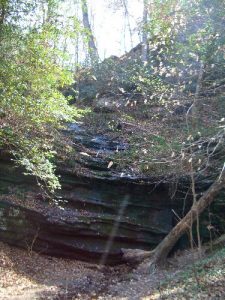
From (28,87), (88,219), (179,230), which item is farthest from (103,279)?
(28,87)

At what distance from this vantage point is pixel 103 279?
10.7 meters

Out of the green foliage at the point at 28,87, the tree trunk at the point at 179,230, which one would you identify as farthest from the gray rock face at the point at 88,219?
the green foliage at the point at 28,87

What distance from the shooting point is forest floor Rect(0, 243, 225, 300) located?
8.00 meters

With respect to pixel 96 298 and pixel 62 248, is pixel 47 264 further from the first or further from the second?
pixel 96 298

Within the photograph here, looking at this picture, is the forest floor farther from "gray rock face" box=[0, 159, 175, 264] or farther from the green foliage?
the green foliage

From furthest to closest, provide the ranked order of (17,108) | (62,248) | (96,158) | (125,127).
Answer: (125,127)
(96,158)
(62,248)
(17,108)

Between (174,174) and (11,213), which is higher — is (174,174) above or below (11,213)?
above

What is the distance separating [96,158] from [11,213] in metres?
3.76

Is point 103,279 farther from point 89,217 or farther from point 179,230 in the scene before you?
point 179,230

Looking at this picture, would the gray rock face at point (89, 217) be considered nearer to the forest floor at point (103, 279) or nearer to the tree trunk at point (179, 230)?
the forest floor at point (103, 279)

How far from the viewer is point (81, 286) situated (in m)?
9.90

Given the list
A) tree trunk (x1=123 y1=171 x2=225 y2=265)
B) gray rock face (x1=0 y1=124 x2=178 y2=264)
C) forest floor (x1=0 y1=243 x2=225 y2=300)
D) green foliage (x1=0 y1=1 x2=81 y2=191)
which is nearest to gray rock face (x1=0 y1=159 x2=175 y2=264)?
gray rock face (x1=0 y1=124 x2=178 y2=264)

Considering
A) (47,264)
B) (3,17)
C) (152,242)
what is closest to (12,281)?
(47,264)

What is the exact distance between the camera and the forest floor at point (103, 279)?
800cm
